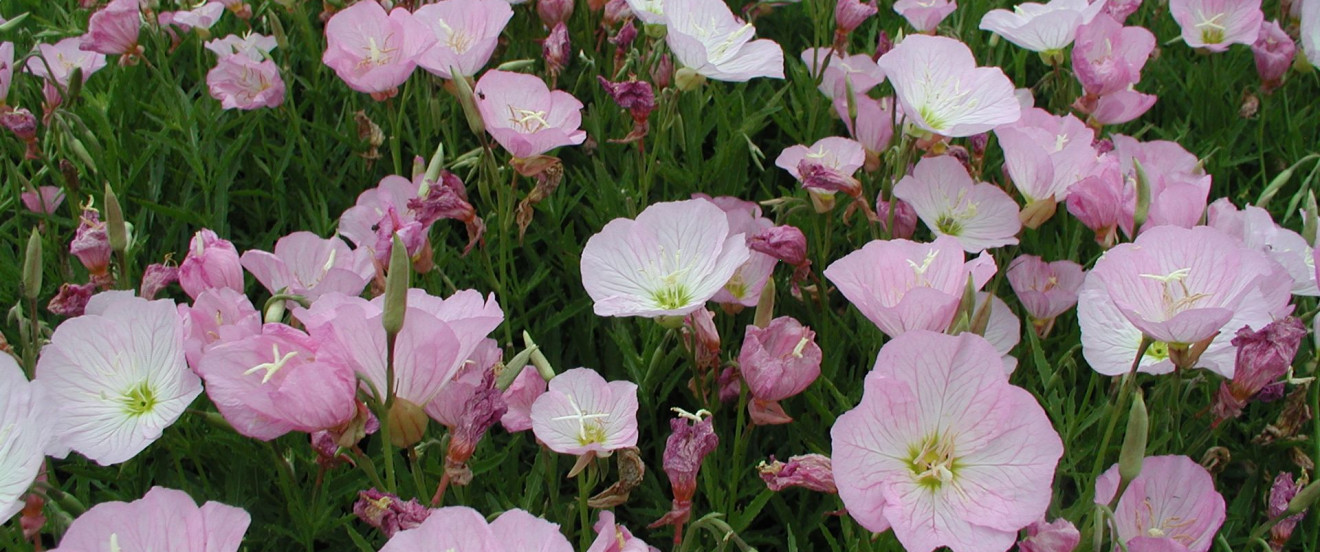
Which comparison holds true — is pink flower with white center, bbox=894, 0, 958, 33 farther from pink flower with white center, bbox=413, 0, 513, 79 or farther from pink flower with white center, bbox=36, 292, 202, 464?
pink flower with white center, bbox=36, 292, 202, 464

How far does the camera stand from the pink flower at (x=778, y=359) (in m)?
1.35

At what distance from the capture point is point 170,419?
1192mm

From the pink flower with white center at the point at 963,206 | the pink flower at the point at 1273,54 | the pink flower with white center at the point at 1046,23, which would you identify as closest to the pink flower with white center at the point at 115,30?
the pink flower with white center at the point at 963,206

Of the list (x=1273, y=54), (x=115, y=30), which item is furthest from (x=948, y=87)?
(x=115, y=30)

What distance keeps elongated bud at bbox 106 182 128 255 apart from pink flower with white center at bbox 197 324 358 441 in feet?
1.27

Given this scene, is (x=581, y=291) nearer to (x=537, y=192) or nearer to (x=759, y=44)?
(x=537, y=192)

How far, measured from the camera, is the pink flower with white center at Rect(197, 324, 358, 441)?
105 cm

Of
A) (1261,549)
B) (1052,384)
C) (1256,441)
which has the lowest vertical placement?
(1261,549)

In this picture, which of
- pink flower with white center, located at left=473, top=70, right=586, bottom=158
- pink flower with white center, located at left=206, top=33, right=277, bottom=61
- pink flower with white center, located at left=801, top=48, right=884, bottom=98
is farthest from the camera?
pink flower with white center, located at left=206, top=33, right=277, bottom=61

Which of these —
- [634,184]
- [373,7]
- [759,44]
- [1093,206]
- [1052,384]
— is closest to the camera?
[1052,384]

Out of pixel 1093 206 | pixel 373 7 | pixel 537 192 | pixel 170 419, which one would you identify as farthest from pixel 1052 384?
pixel 373 7

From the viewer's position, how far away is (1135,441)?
1068 mm

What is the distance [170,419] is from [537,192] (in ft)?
2.31

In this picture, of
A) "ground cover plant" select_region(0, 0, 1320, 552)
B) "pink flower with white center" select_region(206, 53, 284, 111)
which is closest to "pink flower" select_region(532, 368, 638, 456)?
"ground cover plant" select_region(0, 0, 1320, 552)
